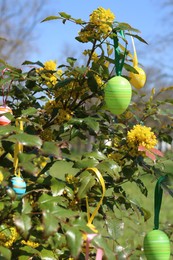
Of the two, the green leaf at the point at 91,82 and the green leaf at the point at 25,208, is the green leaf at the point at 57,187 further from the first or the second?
the green leaf at the point at 91,82

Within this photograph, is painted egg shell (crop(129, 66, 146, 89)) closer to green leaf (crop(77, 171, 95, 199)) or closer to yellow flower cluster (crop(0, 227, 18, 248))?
green leaf (crop(77, 171, 95, 199))

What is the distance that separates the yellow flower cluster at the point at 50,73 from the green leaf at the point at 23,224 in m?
0.87

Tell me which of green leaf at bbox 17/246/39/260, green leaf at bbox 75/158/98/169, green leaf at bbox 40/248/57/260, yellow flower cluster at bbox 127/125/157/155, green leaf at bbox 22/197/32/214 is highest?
yellow flower cluster at bbox 127/125/157/155

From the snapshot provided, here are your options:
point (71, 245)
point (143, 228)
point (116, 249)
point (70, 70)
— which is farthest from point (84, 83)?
point (143, 228)

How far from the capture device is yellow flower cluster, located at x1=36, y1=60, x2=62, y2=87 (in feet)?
7.04

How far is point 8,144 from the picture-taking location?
1703mm

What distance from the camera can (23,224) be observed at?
136cm

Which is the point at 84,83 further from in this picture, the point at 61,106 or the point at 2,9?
the point at 2,9

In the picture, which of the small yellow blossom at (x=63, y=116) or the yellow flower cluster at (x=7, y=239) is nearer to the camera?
the yellow flower cluster at (x=7, y=239)

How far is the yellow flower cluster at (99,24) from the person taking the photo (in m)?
1.85

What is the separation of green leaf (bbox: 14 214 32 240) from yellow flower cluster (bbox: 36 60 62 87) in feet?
2.85

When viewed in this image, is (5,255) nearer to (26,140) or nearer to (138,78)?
(26,140)

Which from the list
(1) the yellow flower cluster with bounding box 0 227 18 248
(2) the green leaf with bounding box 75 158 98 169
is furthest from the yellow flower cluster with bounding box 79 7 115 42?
(1) the yellow flower cluster with bounding box 0 227 18 248

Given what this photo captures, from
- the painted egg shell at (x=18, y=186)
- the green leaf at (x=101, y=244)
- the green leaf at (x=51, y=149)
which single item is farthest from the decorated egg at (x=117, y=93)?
the green leaf at (x=101, y=244)
